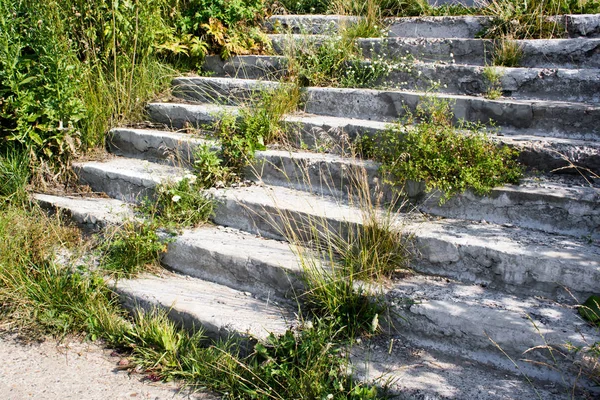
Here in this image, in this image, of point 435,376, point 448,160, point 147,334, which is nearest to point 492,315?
point 435,376

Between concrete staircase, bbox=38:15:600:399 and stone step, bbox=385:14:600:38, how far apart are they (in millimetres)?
14

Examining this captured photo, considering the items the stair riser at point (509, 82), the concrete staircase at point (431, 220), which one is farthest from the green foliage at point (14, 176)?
the stair riser at point (509, 82)

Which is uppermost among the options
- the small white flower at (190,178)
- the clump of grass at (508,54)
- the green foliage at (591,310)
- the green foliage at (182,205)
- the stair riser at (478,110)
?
the clump of grass at (508,54)

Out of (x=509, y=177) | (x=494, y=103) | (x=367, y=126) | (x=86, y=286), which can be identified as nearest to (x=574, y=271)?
(x=509, y=177)

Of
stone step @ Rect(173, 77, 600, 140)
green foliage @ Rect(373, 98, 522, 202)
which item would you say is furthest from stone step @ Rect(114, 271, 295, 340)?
stone step @ Rect(173, 77, 600, 140)

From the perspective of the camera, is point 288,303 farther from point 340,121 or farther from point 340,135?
point 340,121

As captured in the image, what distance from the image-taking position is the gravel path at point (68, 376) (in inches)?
122

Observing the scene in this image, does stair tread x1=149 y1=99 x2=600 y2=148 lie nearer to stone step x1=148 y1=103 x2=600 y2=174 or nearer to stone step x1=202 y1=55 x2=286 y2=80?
stone step x1=148 y1=103 x2=600 y2=174

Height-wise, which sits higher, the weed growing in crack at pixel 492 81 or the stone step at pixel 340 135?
the weed growing in crack at pixel 492 81

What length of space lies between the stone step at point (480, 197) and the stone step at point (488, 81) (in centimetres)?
102

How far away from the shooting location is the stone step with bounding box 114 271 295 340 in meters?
3.30

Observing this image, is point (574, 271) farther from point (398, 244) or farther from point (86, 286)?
point (86, 286)

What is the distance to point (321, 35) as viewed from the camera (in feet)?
18.8

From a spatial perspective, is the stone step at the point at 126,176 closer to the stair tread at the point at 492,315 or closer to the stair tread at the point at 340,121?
the stair tread at the point at 340,121
